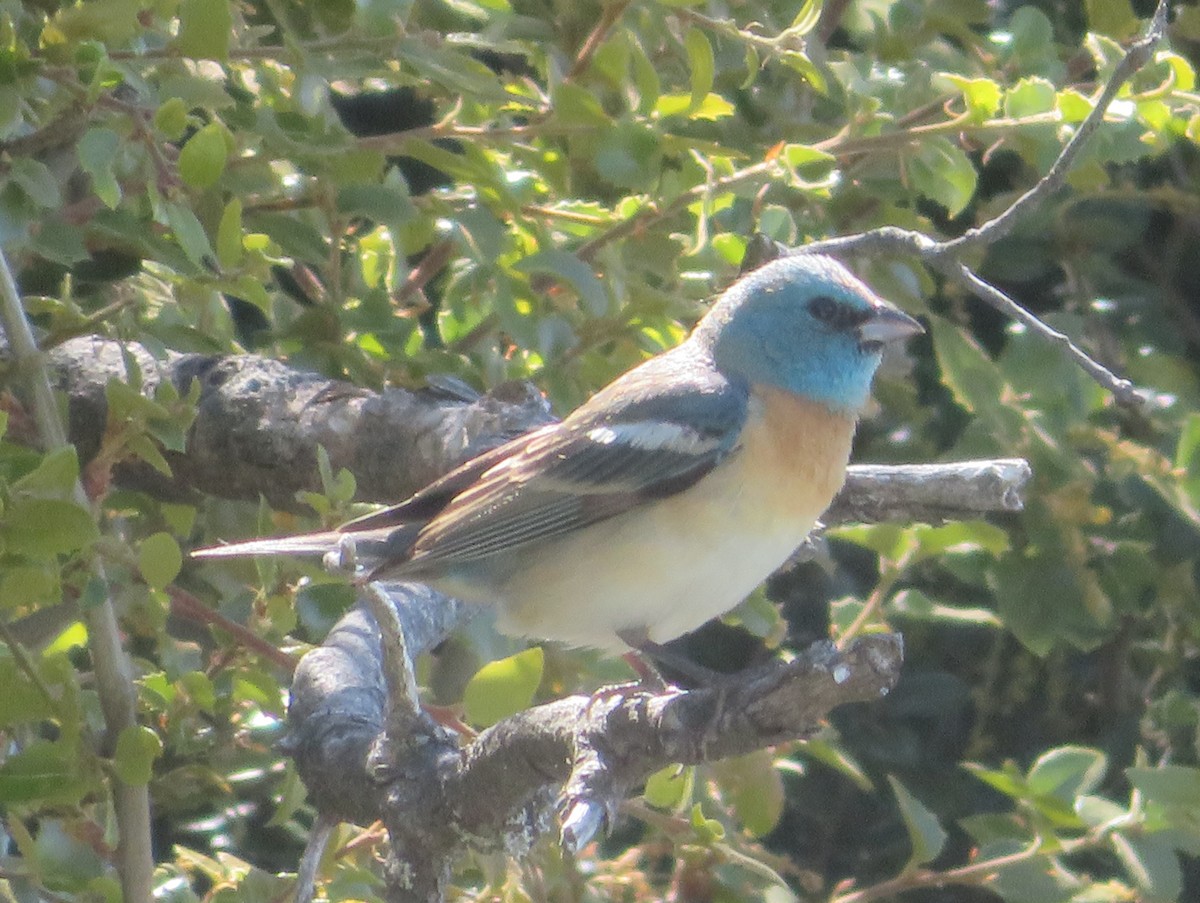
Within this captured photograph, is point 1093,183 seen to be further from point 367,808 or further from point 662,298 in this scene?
point 367,808

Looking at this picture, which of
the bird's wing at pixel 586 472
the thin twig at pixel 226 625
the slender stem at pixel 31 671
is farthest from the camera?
the bird's wing at pixel 586 472

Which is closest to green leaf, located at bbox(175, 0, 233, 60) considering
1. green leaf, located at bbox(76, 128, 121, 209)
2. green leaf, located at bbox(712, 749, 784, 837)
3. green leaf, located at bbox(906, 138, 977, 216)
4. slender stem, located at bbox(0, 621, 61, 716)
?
green leaf, located at bbox(76, 128, 121, 209)

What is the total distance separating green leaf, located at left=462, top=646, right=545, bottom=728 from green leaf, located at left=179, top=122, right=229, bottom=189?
699mm

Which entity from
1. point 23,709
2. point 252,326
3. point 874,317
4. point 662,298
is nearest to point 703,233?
point 662,298

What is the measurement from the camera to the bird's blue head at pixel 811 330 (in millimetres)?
2539

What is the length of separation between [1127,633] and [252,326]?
6.81 feet

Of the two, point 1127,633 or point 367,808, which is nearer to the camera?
point 367,808

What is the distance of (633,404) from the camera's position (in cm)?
239

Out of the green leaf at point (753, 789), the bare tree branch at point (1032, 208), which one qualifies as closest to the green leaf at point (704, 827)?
the green leaf at point (753, 789)

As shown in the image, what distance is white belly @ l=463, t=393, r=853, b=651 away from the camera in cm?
217

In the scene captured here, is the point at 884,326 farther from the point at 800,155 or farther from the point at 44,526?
the point at 44,526

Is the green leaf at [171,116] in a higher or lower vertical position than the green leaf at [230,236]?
higher

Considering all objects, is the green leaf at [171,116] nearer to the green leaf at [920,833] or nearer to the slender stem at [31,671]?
the slender stem at [31,671]

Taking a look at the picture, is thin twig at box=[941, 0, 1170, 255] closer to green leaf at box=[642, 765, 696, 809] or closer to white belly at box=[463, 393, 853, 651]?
white belly at box=[463, 393, 853, 651]
